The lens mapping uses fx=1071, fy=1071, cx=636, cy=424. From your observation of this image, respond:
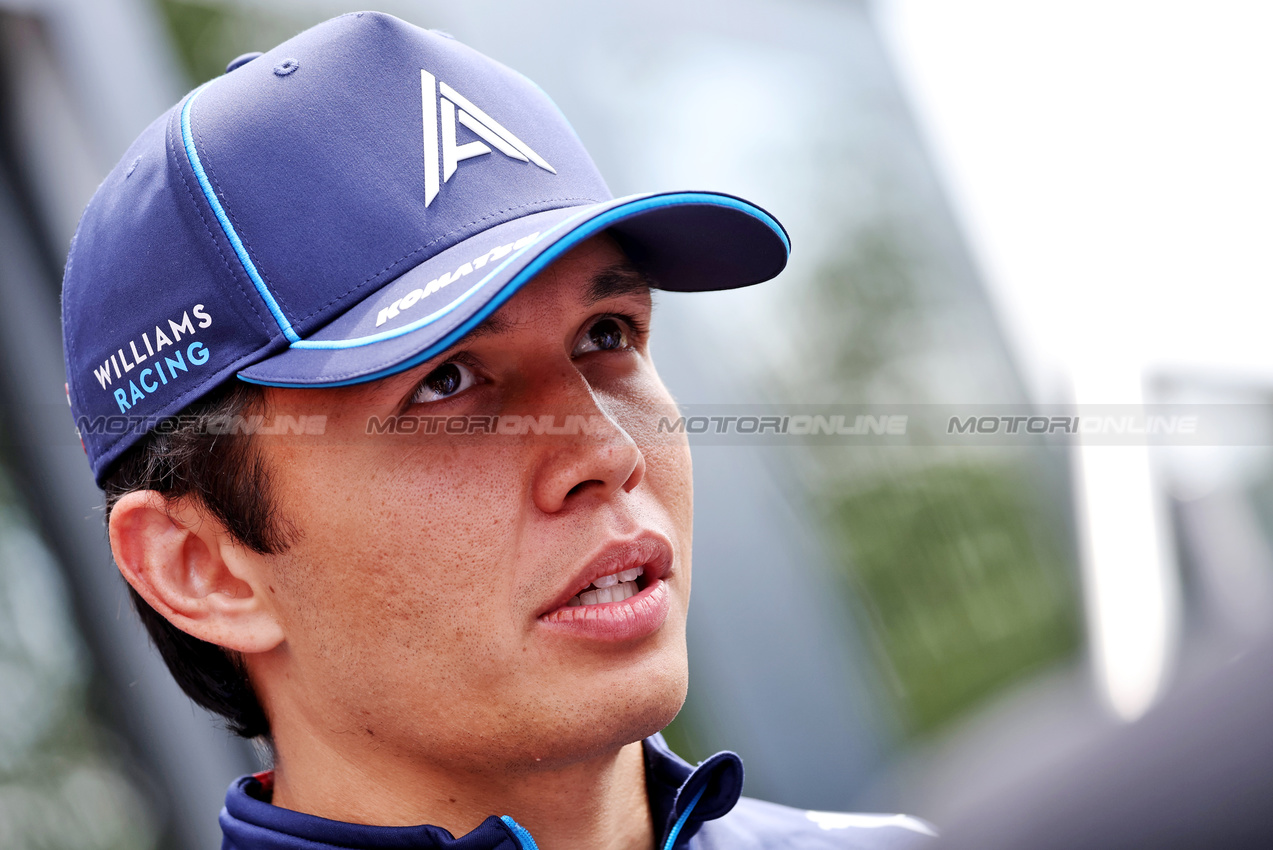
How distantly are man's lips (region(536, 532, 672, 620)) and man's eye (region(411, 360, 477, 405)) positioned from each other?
0.74 ft

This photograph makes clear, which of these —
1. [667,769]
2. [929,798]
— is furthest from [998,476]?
[667,769]

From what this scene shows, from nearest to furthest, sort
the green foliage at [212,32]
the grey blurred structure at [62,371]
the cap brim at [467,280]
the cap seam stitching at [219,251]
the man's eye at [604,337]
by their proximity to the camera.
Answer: the cap brim at [467,280], the cap seam stitching at [219,251], the man's eye at [604,337], the grey blurred structure at [62,371], the green foliage at [212,32]

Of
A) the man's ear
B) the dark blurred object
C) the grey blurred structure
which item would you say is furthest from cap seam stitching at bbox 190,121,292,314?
the grey blurred structure

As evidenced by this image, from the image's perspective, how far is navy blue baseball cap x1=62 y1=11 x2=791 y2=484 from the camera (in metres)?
1.05

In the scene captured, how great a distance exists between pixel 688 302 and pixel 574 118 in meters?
0.59

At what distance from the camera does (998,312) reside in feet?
13.2

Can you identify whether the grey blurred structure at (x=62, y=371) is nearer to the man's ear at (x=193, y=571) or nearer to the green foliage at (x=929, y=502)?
the man's ear at (x=193, y=571)

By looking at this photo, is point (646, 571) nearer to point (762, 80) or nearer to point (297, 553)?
point (297, 553)

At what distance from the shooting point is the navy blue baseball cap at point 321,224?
1052 mm

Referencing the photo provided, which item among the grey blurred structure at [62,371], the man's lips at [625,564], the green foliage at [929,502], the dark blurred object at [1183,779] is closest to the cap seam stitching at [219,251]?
the man's lips at [625,564]

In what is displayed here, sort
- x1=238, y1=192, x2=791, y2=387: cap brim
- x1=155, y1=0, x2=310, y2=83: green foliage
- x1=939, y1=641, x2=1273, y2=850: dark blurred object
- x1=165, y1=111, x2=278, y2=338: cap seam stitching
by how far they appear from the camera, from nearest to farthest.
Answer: x1=939, y1=641, x2=1273, y2=850: dark blurred object
x1=238, y1=192, x2=791, y2=387: cap brim
x1=165, y1=111, x2=278, y2=338: cap seam stitching
x1=155, y1=0, x2=310, y2=83: green foliage

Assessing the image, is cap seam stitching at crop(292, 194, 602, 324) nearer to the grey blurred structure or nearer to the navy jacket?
the navy jacket

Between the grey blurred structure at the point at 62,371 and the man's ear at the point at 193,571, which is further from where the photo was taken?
the grey blurred structure at the point at 62,371

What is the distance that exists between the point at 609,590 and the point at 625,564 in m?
0.03
